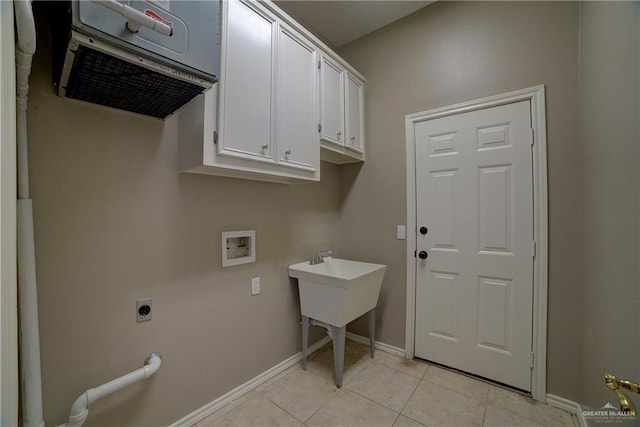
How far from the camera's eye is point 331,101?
2164 mm

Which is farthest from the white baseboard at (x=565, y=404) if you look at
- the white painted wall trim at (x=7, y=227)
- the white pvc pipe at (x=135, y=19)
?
the white pvc pipe at (x=135, y=19)

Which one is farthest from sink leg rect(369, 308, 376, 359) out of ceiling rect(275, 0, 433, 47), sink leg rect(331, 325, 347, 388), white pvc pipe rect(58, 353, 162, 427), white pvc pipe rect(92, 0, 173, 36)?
ceiling rect(275, 0, 433, 47)

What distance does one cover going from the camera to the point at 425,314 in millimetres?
2309

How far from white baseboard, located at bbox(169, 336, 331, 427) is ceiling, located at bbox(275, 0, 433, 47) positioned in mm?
2972

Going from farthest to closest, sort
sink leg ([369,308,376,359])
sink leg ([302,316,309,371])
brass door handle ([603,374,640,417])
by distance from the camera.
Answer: sink leg ([369,308,376,359]) < sink leg ([302,316,309,371]) < brass door handle ([603,374,640,417])

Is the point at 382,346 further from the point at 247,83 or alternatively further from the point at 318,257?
the point at 247,83

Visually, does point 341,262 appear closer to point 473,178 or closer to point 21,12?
point 473,178

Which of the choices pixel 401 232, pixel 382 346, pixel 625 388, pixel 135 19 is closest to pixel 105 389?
pixel 135 19

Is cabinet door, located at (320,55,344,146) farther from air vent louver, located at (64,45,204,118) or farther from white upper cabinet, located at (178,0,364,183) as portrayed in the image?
air vent louver, located at (64,45,204,118)

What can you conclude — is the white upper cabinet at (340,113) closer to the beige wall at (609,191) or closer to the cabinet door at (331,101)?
the cabinet door at (331,101)

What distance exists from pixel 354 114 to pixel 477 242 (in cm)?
152

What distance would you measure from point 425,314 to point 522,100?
182 cm

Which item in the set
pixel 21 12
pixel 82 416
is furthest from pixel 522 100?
pixel 82 416

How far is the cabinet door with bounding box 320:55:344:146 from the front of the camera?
2.07m
